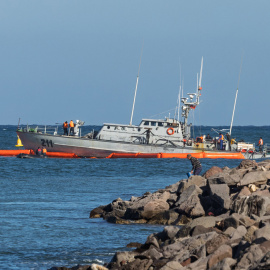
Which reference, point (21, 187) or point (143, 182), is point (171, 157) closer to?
point (143, 182)

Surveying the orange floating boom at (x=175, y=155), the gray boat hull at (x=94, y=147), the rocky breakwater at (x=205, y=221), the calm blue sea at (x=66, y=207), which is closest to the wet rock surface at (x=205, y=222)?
the rocky breakwater at (x=205, y=221)

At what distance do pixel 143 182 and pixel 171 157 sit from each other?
50.0 ft

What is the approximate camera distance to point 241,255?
9711 mm

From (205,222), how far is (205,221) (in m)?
0.03

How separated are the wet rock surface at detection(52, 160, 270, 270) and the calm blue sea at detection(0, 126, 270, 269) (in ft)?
2.53

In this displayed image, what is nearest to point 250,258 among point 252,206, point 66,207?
point 252,206

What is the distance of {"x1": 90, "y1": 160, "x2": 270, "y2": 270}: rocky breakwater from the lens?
10.1 m

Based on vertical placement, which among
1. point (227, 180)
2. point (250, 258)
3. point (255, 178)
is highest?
point (255, 178)

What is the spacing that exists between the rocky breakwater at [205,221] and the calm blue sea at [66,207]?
83cm

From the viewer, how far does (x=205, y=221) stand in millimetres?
13375

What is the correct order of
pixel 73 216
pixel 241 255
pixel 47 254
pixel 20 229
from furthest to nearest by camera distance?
1. pixel 73 216
2. pixel 20 229
3. pixel 47 254
4. pixel 241 255

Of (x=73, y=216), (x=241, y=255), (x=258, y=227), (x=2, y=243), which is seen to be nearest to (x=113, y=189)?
(x=73, y=216)

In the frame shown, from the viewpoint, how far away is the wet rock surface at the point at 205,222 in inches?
398

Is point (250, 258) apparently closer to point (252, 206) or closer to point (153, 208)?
point (252, 206)
